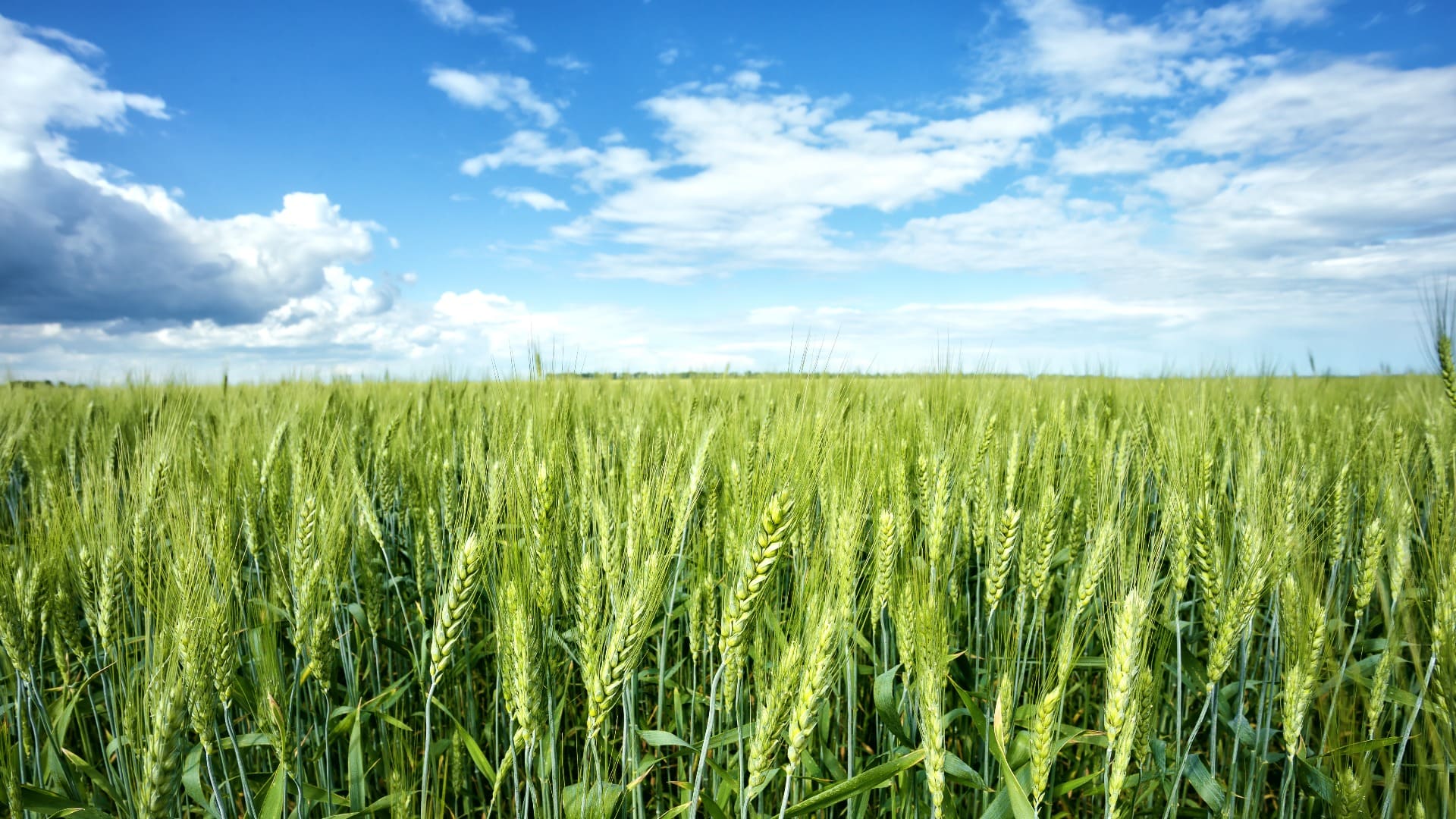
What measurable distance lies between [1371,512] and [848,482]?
2.49 metres

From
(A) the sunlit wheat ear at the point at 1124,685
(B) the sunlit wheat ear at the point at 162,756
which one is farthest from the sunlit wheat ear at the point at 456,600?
(A) the sunlit wheat ear at the point at 1124,685

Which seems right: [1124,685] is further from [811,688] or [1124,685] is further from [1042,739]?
[811,688]

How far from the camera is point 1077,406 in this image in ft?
15.1

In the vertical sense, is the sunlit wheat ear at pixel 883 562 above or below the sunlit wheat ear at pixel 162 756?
above

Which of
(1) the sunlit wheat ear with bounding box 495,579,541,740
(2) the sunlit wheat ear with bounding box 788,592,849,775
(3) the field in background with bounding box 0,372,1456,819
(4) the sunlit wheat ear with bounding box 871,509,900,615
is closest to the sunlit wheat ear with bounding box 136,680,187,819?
(3) the field in background with bounding box 0,372,1456,819

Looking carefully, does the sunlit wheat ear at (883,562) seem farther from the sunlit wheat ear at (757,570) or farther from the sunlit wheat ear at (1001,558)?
the sunlit wheat ear at (757,570)

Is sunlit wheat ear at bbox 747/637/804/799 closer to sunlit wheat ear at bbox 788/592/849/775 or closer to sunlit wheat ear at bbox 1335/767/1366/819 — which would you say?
sunlit wheat ear at bbox 788/592/849/775

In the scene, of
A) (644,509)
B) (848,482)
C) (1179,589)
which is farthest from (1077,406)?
(644,509)

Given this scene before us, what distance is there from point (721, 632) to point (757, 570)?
1.04 feet

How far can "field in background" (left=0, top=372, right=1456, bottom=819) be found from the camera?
1.23 m

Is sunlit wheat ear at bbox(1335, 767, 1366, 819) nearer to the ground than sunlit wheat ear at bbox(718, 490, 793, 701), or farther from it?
nearer to the ground

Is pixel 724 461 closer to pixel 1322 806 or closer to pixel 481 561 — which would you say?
pixel 481 561

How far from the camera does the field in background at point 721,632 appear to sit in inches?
48.5

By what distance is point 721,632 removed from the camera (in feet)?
4.55
